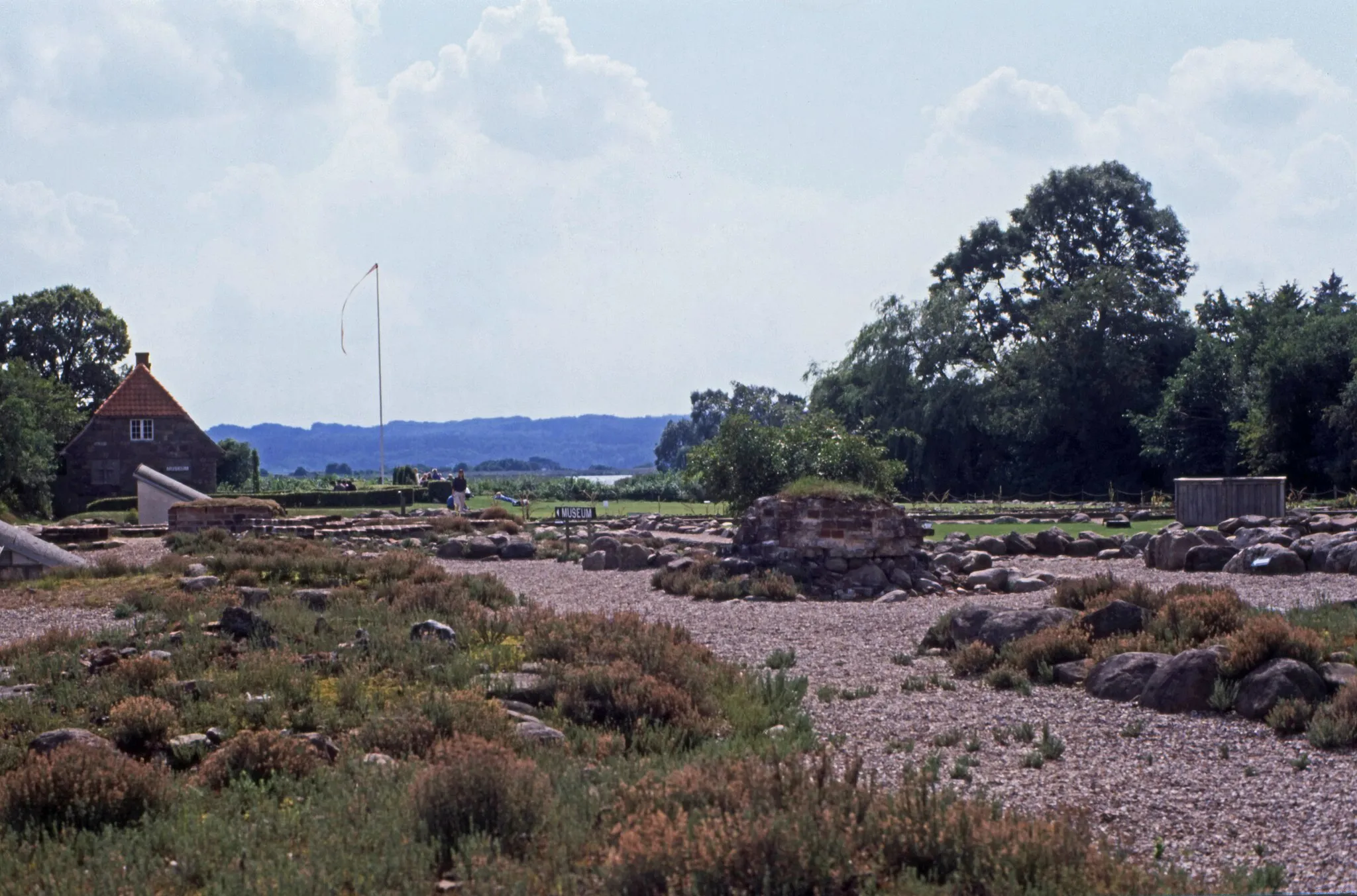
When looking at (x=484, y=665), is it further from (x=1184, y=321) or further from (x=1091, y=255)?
(x=1091, y=255)

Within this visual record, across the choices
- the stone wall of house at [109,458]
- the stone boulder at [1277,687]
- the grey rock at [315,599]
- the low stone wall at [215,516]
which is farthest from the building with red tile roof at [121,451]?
the stone boulder at [1277,687]

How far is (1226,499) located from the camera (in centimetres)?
2597

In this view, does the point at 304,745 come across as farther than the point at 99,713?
No

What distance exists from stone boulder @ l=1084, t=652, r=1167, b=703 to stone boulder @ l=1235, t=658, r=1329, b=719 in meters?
0.66

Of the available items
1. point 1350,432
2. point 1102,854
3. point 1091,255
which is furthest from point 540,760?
point 1091,255

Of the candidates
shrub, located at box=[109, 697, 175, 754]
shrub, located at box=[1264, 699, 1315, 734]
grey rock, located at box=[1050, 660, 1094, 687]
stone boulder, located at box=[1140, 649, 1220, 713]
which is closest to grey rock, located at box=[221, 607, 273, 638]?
shrub, located at box=[109, 697, 175, 754]

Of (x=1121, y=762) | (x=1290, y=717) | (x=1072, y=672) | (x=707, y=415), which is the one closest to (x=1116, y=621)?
(x=1072, y=672)

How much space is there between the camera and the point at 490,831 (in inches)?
201

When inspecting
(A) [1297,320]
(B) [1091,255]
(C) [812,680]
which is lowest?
(C) [812,680]

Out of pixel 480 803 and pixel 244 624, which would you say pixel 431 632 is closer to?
pixel 244 624

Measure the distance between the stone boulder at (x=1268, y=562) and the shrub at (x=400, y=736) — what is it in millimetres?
13015

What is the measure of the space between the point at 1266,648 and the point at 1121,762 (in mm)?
2150

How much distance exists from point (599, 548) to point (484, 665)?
12.3 m

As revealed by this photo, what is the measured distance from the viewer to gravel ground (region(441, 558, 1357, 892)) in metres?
5.41
